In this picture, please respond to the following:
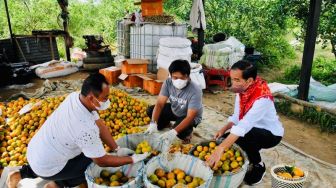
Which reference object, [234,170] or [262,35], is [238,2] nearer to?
[262,35]

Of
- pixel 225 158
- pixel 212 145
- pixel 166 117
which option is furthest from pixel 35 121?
pixel 225 158

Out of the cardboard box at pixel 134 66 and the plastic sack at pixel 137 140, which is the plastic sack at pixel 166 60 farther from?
the plastic sack at pixel 137 140

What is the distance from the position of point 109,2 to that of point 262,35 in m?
7.22

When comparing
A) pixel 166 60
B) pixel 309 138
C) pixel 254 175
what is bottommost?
pixel 309 138

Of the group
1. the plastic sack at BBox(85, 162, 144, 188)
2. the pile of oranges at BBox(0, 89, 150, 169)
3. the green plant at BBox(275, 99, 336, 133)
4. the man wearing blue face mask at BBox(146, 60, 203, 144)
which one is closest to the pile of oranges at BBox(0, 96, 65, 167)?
the pile of oranges at BBox(0, 89, 150, 169)

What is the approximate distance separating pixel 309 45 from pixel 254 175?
3.33 metres

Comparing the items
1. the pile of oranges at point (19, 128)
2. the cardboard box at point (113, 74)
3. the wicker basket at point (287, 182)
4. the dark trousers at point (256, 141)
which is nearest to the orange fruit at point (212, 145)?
the dark trousers at point (256, 141)

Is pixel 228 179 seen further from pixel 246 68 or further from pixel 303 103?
pixel 303 103

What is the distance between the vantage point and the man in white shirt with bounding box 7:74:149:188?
2.49 meters

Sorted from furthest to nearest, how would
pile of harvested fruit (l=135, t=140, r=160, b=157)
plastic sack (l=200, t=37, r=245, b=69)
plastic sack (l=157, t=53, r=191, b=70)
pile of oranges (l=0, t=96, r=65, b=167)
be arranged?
plastic sack (l=200, t=37, r=245, b=69) → plastic sack (l=157, t=53, r=191, b=70) → pile of oranges (l=0, t=96, r=65, b=167) → pile of harvested fruit (l=135, t=140, r=160, b=157)

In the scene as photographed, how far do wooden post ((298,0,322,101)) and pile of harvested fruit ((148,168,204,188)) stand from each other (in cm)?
383

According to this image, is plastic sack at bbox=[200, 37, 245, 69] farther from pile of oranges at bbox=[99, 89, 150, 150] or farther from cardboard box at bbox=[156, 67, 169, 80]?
pile of oranges at bbox=[99, 89, 150, 150]

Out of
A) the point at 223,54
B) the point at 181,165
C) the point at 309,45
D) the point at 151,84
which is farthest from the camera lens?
the point at 223,54

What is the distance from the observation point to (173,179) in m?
2.83
